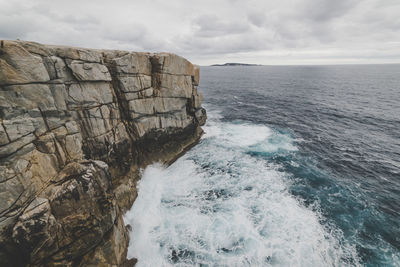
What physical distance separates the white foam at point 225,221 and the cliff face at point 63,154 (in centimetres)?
265

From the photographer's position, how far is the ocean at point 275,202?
586 inches

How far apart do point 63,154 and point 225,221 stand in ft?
51.9

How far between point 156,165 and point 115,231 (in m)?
12.6

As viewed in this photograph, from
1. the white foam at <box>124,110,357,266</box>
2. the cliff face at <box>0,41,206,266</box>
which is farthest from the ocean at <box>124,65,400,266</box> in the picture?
the cliff face at <box>0,41,206,266</box>

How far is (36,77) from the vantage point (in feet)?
40.9

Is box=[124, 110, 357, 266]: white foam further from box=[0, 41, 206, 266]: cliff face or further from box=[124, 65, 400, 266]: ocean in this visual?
box=[0, 41, 206, 266]: cliff face

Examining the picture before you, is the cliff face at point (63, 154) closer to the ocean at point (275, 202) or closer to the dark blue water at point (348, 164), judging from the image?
the ocean at point (275, 202)

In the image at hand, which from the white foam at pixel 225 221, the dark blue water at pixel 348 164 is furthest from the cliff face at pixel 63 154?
the dark blue water at pixel 348 164

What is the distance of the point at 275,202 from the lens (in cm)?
1969

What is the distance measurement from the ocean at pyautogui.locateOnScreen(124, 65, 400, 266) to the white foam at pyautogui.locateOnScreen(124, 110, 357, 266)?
0.28ft

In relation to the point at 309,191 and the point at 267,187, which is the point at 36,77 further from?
the point at 309,191

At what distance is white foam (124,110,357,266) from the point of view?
14637mm

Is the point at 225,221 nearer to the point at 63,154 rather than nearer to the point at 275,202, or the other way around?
the point at 275,202

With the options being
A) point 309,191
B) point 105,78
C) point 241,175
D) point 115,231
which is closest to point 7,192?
point 115,231
